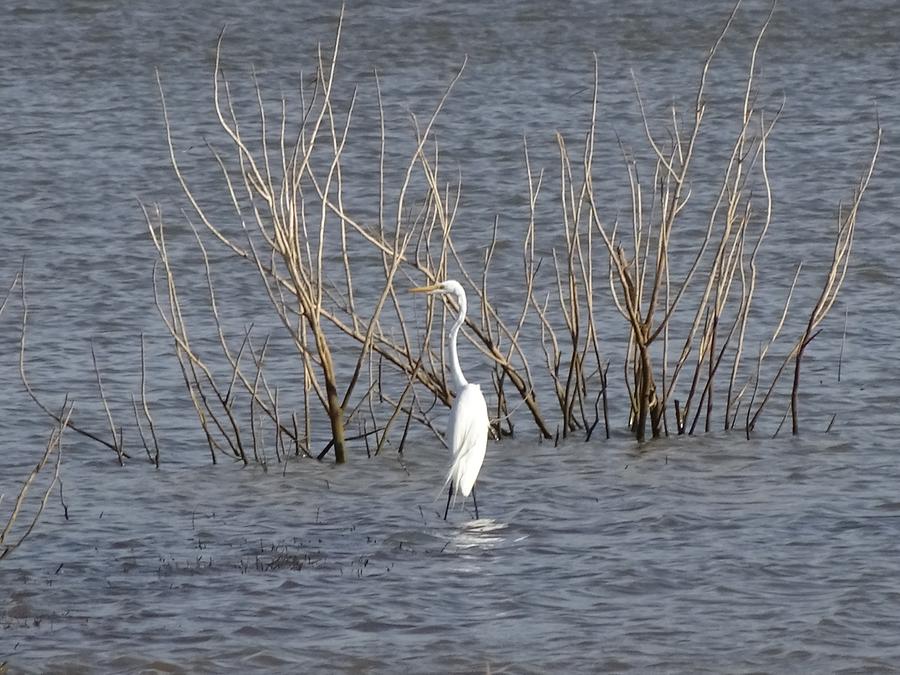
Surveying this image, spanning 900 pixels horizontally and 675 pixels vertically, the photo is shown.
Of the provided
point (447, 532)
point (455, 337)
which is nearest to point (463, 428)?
point (455, 337)

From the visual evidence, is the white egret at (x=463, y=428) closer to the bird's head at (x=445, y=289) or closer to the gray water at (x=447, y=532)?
the bird's head at (x=445, y=289)

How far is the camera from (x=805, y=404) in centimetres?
885

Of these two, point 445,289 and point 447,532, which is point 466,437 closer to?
point 447,532

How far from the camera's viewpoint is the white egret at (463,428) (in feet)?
23.6

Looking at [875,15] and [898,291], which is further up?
[875,15]

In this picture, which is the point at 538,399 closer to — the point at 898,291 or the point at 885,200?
the point at 898,291

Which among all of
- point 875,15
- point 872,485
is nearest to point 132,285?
point 872,485

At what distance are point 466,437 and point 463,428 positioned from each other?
0.04m

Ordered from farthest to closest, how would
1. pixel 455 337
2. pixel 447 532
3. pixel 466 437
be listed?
pixel 455 337, pixel 466 437, pixel 447 532

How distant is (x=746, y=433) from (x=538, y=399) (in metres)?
1.27

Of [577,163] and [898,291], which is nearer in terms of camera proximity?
[898,291]

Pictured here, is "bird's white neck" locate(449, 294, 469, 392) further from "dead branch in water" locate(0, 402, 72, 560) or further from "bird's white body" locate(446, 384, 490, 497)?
"dead branch in water" locate(0, 402, 72, 560)

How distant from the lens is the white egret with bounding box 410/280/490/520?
7.18 meters

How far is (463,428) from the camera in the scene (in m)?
7.37
